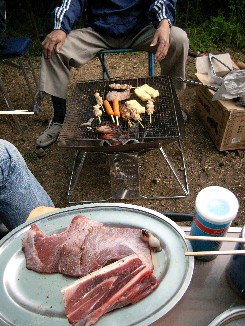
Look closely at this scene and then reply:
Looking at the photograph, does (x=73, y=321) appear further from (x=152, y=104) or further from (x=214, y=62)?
(x=214, y=62)

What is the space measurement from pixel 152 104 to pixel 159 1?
147cm

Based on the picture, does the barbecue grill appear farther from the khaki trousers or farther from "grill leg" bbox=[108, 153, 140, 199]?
the khaki trousers

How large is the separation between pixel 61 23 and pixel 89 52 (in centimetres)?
51

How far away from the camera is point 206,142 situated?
4.47 m

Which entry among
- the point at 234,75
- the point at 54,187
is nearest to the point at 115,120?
the point at 54,187

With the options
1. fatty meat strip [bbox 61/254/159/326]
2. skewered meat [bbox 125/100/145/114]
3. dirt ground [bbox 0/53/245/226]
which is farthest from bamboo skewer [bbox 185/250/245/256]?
skewered meat [bbox 125/100/145/114]

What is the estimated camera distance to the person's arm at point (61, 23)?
13.2ft

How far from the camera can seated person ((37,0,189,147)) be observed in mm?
4051

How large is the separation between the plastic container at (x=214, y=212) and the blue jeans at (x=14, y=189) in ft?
4.80

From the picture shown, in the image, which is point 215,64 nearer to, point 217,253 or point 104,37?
point 104,37

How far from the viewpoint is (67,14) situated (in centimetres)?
421

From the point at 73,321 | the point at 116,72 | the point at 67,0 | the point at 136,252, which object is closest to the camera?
the point at 73,321

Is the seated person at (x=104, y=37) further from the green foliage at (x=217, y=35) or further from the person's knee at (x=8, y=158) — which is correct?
the green foliage at (x=217, y=35)

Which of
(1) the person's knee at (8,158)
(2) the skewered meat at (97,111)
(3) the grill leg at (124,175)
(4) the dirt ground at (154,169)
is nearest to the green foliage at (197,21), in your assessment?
(4) the dirt ground at (154,169)
